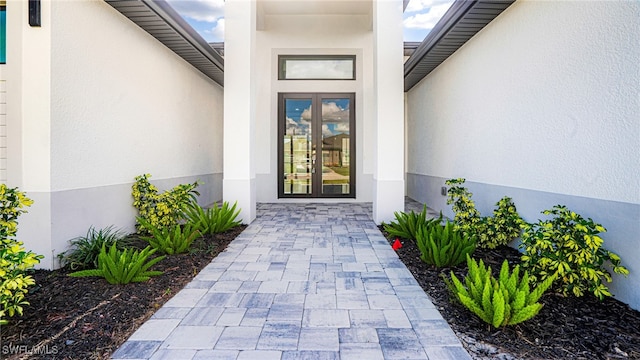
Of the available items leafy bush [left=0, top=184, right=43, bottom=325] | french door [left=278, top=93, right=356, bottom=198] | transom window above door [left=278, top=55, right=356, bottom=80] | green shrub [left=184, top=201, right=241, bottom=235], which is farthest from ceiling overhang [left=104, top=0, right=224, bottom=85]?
leafy bush [left=0, top=184, right=43, bottom=325]

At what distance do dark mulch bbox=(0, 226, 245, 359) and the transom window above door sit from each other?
6.70 metres

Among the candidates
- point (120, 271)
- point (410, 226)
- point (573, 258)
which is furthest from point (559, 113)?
point (120, 271)

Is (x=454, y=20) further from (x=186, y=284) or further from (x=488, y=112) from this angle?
(x=186, y=284)

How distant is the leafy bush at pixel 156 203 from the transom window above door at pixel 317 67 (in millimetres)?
5060

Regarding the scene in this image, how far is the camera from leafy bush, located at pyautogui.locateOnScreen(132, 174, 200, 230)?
5094mm

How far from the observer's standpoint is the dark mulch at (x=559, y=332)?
2.12 meters

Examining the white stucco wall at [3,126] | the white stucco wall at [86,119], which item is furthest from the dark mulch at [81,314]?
the white stucco wall at [3,126]

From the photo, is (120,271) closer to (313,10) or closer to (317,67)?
(317,67)

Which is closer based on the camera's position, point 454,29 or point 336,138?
point 454,29

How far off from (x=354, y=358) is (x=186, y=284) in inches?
77.4

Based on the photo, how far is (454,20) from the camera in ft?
17.1

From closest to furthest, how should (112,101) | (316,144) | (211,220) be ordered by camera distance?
(112,101) → (211,220) → (316,144)

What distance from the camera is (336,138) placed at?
30.5 ft

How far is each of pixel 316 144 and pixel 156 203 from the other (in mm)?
4812
